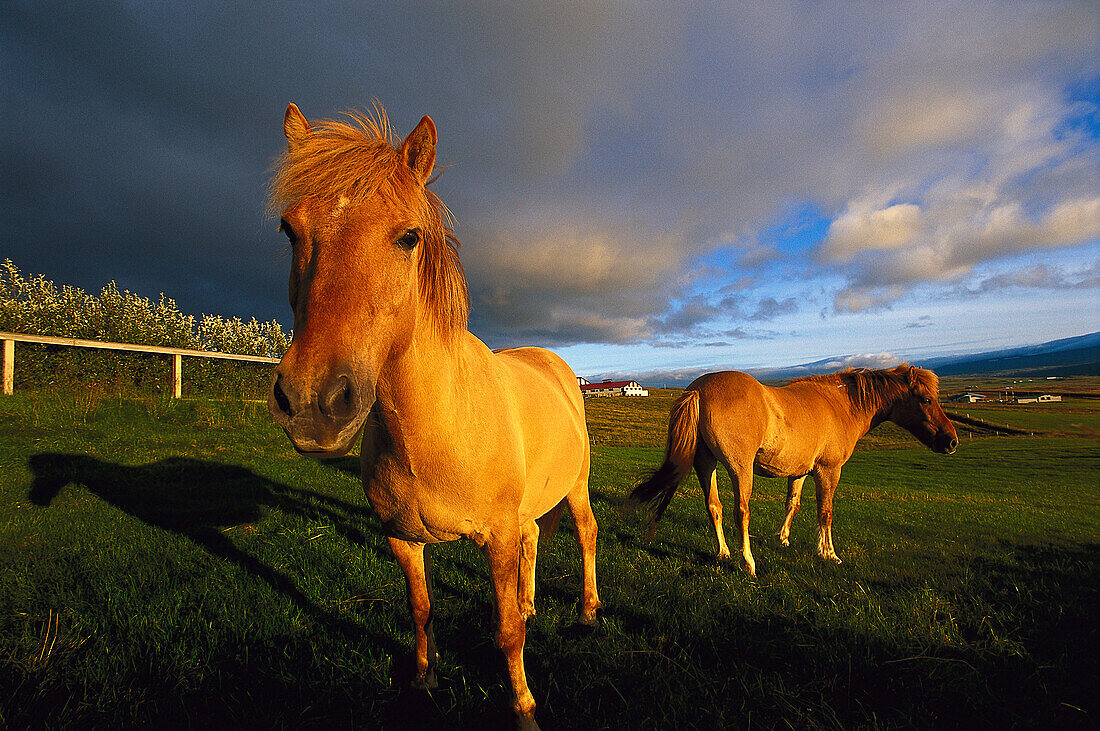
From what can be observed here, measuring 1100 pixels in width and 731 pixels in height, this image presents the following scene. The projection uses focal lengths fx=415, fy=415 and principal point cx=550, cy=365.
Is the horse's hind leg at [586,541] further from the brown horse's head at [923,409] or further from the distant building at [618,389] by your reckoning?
the distant building at [618,389]

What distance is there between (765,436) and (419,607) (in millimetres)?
4785

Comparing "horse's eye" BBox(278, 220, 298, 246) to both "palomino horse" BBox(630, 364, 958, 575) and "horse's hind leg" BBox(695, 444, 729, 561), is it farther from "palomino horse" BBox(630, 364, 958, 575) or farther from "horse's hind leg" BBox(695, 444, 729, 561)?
"horse's hind leg" BBox(695, 444, 729, 561)

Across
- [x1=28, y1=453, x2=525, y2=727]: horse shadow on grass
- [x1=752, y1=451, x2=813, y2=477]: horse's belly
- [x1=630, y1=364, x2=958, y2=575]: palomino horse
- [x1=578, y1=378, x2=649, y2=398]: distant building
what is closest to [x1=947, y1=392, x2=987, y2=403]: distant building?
[x1=578, y1=378, x2=649, y2=398]: distant building

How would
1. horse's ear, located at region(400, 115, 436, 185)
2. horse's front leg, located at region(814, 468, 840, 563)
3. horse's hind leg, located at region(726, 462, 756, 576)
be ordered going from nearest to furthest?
horse's ear, located at region(400, 115, 436, 185), horse's hind leg, located at region(726, 462, 756, 576), horse's front leg, located at region(814, 468, 840, 563)

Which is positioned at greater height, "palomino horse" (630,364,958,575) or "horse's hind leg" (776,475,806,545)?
"palomino horse" (630,364,958,575)

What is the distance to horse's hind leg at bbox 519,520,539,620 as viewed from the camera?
11.2 ft

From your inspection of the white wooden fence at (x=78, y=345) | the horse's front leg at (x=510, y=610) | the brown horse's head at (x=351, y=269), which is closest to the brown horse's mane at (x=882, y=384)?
the horse's front leg at (x=510, y=610)

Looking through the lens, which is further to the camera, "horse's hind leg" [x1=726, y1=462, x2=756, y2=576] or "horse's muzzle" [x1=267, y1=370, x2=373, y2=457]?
"horse's hind leg" [x1=726, y1=462, x2=756, y2=576]

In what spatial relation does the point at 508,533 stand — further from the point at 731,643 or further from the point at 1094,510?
the point at 1094,510

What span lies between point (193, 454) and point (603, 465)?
33.9ft

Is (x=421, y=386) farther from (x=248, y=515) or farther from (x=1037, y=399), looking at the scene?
(x=1037, y=399)

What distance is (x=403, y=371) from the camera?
1.93m

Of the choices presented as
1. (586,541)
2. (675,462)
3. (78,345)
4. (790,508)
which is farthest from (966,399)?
(78,345)

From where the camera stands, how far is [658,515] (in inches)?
215
